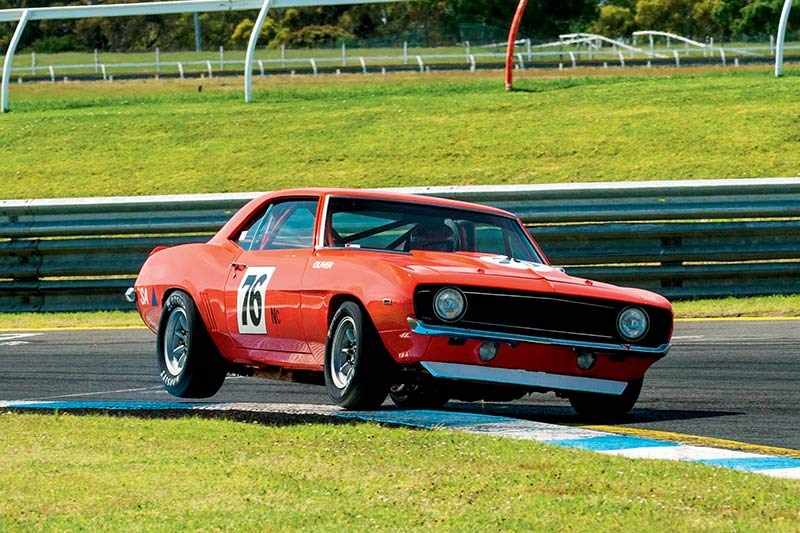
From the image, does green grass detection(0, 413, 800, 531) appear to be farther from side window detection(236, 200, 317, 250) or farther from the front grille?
side window detection(236, 200, 317, 250)

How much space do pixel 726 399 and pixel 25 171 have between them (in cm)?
1465

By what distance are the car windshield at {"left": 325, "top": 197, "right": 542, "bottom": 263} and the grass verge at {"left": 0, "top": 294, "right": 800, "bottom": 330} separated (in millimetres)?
5325

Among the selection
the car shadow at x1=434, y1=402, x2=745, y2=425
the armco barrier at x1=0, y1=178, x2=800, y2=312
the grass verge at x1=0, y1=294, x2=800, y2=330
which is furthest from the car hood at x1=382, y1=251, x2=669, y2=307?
the armco barrier at x1=0, y1=178, x2=800, y2=312

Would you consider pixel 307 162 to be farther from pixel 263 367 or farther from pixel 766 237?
pixel 263 367

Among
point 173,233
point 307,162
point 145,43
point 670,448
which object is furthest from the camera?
point 145,43

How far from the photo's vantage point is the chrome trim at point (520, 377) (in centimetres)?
769

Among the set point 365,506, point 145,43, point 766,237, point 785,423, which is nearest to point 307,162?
point 766,237

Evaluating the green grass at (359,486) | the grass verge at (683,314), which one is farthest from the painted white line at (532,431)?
the grass verge at (683,314)

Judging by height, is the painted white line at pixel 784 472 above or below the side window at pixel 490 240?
below

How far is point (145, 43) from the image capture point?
75.4 m

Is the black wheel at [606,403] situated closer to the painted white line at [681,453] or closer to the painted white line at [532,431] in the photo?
the painted white line at [532,431]

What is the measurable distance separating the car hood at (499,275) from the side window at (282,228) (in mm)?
745

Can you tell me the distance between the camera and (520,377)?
7.85 meters

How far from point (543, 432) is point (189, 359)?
2.95 metres
